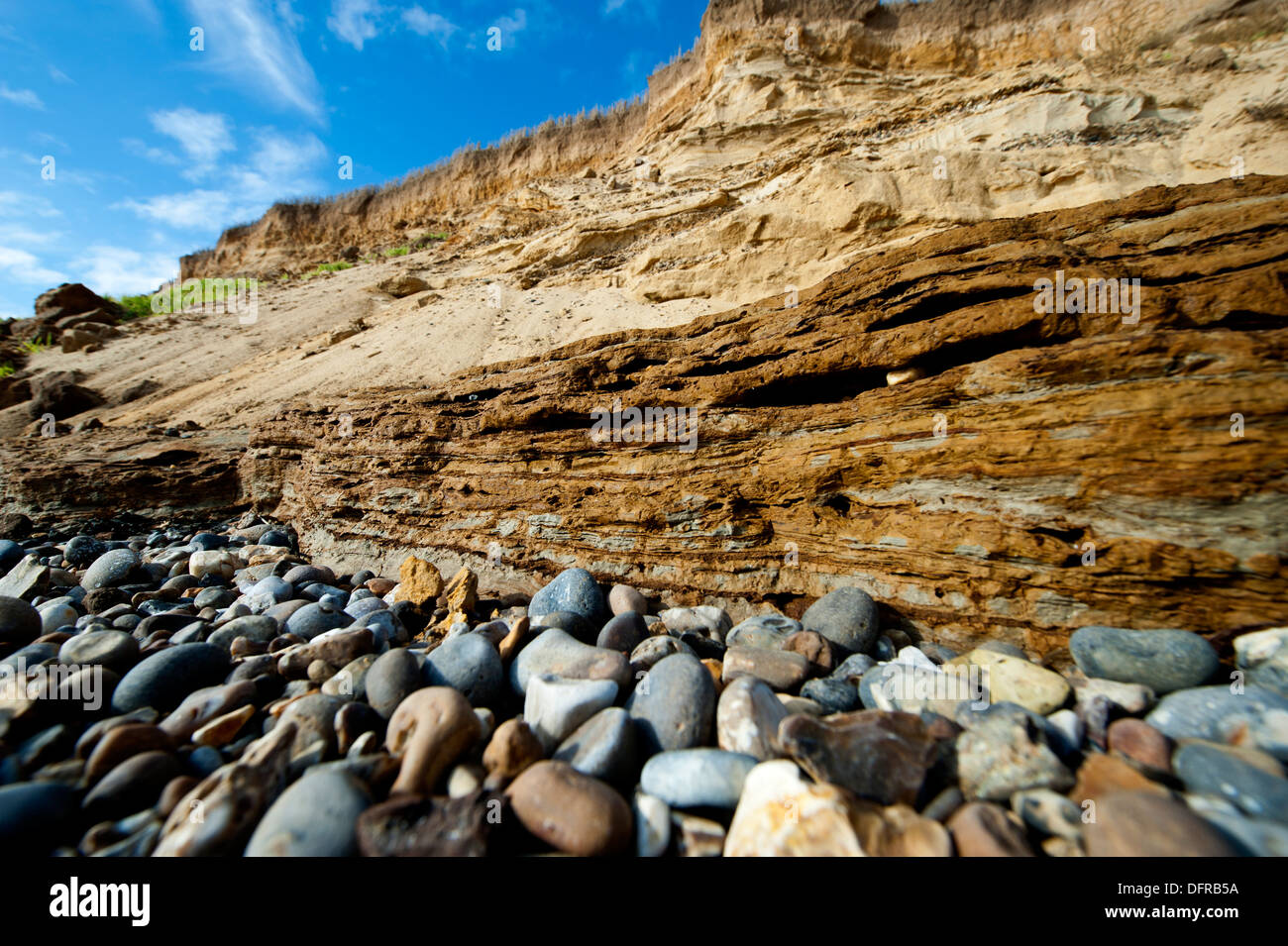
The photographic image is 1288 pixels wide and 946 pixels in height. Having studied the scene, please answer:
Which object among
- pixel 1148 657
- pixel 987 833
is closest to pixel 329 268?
pixel 987 833

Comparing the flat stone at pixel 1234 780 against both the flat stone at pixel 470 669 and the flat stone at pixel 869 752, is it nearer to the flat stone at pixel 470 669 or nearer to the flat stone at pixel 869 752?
the flat stone at pixel 869 752

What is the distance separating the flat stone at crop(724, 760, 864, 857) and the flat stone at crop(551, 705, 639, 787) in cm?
42

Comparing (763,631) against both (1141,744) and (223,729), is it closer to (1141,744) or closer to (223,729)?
(1141,744)

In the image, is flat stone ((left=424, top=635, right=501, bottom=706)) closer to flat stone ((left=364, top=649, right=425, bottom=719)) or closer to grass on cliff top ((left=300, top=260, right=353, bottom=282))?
flat stone ((left=364, top=649, right=425, bottom=719))

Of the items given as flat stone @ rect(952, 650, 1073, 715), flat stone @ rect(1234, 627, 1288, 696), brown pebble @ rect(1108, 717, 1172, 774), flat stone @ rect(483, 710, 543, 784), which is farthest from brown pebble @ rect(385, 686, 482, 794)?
flat stone @ rect(1234, 627, 1288, 696)

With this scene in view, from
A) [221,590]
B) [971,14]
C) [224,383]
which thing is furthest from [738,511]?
[971,14]

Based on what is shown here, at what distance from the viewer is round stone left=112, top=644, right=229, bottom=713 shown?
7.13ft

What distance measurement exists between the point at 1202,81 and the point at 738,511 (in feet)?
36.9

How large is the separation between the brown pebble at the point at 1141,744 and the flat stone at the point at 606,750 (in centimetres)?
166

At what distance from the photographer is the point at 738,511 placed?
2.96 m

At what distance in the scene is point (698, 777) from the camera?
161cm

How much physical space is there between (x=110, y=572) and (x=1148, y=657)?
658cm

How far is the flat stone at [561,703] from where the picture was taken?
193 cm
